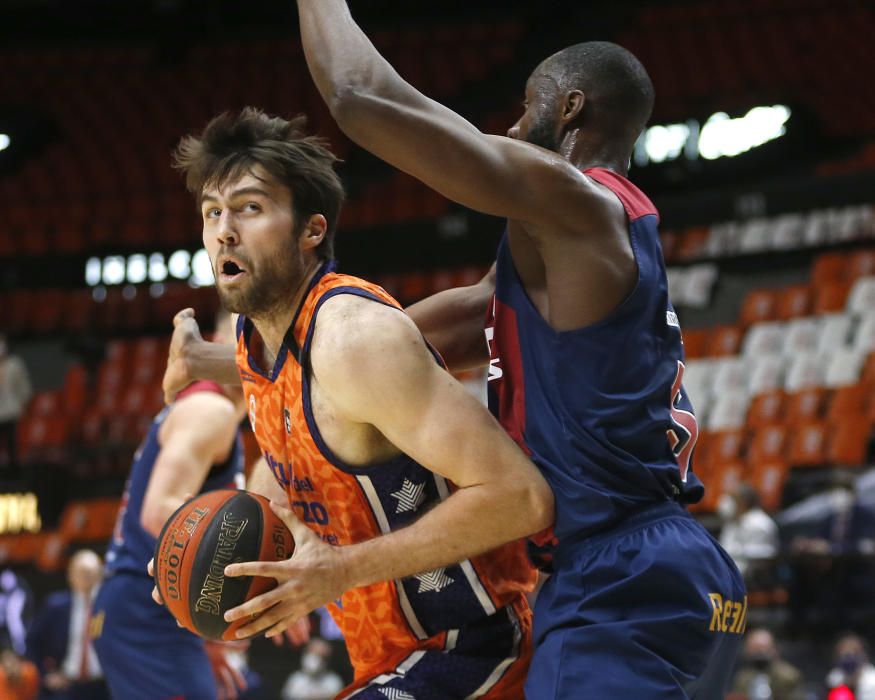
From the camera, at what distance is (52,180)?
61.3 feet

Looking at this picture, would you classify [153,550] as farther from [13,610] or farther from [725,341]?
[725,341]

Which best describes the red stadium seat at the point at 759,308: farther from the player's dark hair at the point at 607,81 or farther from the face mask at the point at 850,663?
the player's dark hair at the point at 607,81

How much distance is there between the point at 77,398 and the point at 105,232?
9.15ft

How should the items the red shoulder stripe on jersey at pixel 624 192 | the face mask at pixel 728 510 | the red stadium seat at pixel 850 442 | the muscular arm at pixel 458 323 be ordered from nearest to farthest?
the red shoulder stripe on jersey at pixel 624 192 < the muscular arm at pixel 458 323 < the face mask at pixel 728 510 < the red stadium seat at pixel 850 442

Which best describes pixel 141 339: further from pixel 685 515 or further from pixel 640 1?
pixel 685 515

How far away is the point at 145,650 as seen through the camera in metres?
4.29

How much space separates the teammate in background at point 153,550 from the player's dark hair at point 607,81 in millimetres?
2014

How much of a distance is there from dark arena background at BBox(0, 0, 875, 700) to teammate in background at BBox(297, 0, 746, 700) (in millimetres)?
8345

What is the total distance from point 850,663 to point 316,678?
4.19 metres

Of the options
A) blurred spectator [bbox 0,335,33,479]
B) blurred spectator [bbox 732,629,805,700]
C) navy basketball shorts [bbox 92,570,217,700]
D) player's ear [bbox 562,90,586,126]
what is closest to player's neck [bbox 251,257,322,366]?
player's ear [bbox 562,90,586,126]

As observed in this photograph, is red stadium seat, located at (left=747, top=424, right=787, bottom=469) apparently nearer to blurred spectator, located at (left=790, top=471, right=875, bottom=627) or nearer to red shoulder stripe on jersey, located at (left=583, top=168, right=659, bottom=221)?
blurred spectator, located at (left=790, top=471, right=875, bottom=627)

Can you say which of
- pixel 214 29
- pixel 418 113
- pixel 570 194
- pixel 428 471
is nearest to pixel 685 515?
pixel 428 471

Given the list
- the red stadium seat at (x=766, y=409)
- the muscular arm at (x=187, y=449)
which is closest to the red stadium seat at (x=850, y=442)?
the red stadium seat at (x=766, y=409)

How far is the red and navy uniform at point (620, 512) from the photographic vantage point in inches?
95.7
